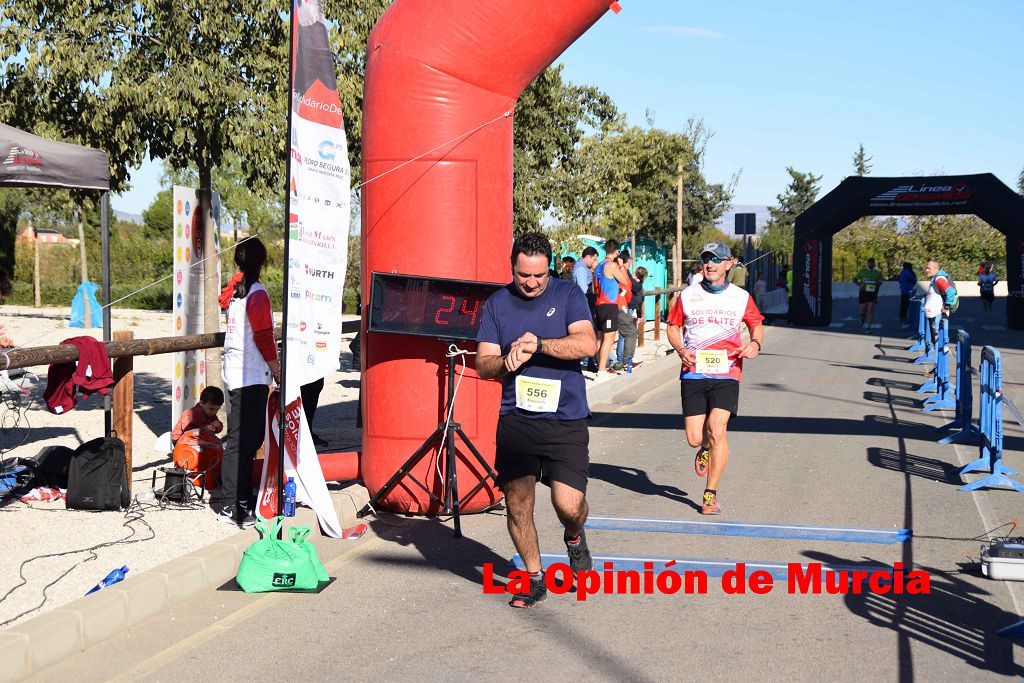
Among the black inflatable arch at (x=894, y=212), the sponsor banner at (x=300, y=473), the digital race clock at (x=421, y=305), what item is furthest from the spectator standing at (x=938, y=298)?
the sponsor banner at (x=300, y=473)

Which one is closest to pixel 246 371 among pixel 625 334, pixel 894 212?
pixel 625 334

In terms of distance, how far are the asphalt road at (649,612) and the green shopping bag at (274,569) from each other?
0.08 meters

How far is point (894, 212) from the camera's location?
33.1 metres

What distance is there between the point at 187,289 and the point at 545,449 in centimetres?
583

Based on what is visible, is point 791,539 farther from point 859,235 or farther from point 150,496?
point 859,235

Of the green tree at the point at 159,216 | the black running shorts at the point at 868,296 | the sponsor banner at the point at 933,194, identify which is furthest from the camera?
the green tree at the point at 159,216

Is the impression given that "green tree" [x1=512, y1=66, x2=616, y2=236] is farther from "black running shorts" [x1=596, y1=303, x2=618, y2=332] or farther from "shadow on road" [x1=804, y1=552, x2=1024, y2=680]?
"shadow on road" [x1=804, y1=552, x2=1024, y2=680]

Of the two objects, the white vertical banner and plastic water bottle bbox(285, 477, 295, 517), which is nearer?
the white vertical banner

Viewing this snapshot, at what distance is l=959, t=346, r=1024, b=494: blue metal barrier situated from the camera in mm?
9234

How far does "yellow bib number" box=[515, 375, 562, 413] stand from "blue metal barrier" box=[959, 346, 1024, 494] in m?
4.91

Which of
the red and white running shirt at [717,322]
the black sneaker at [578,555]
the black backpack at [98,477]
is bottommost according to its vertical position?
the black sneaker at [578,555]

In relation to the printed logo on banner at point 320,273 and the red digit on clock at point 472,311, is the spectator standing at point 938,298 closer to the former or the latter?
the red digit on clock at point 472,311

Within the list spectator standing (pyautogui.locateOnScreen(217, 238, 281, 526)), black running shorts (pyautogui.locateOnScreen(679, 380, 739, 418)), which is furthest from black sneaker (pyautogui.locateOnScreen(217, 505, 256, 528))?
black running shorts (pyautogui.locateOnScreen(679, 380, 739, 418))

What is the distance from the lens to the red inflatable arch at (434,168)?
780cm
